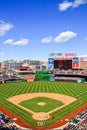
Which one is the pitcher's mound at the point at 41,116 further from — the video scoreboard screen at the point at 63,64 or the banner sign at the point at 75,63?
the video scoreboard screen at the point at 63,64

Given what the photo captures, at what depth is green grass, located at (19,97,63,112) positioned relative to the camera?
44094mm

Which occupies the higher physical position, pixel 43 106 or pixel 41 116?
pixel 43 106

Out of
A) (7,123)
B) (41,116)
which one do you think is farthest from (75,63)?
(7,123)

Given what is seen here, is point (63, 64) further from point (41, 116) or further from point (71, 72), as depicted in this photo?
point (41, 116)

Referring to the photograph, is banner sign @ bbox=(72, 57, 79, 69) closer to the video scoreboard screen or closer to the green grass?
the video scoreboard screen

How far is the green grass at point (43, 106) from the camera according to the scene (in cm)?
4409

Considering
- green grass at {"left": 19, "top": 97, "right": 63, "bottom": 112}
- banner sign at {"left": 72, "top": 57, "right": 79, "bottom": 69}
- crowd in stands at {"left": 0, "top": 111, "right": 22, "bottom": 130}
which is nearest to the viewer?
crowd in stands at {"left": 0, "top": 111, "right": 22, "bottom": 130}

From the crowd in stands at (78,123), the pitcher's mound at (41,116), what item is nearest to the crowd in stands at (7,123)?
the pitcher's mound at (41,116)

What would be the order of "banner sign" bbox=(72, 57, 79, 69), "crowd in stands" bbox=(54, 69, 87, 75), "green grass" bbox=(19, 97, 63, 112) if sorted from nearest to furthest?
"green grass" bbox=(19, 97, 63, 112) < "crowd in stands" bbox=(54, 69, 87, 75) < "banner sign" bbox=(72, 57, 79, 69)

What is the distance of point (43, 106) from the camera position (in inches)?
1829

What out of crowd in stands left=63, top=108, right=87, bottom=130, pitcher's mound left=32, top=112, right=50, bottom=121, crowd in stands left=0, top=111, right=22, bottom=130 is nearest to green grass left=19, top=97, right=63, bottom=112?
pitcher's mound left=32, top=112, right=50, bottom=121

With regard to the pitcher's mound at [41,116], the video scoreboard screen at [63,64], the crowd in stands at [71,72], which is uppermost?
the video scoreboard screen at [63,64]

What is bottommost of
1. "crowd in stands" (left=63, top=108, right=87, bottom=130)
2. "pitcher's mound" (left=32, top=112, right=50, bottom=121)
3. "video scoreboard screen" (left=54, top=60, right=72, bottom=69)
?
"pitcher's mound" (left=32, top=112, right=50, bottom=121)

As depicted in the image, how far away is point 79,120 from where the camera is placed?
1388 inches
